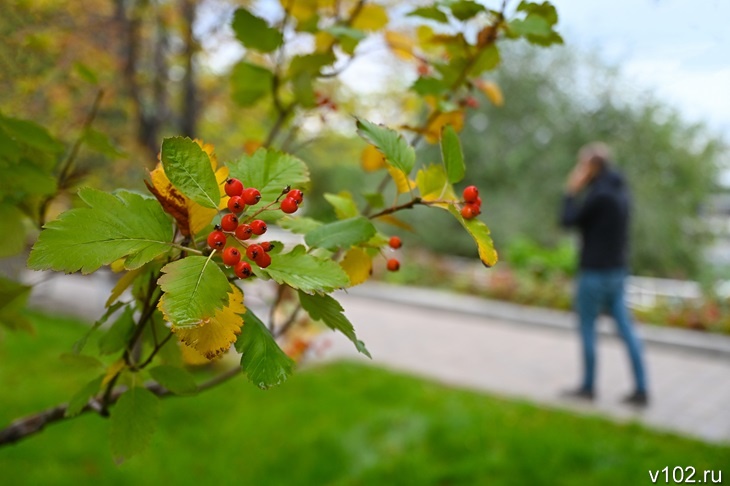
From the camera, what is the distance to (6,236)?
996 mm

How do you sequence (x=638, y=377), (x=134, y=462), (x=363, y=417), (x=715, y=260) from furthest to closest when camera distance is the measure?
(x=715, y=260) < (x=638, y=377) < (x=363, y=417) < (x=134, y=462)

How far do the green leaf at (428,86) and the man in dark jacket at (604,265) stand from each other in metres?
3.99

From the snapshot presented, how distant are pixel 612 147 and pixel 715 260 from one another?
8.75 feet

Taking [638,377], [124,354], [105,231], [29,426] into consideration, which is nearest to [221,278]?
[105,231]

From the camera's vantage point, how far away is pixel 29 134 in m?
1.06

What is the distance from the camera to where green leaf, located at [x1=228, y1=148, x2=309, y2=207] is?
76 centimetres

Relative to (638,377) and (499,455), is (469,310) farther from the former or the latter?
(499,455)

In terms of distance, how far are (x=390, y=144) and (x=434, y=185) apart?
9cm

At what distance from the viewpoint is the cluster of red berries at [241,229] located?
0.65m

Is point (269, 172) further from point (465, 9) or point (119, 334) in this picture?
point (465, 9)

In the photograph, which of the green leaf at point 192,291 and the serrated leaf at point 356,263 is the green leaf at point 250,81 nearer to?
the serrated leaf at point 356,263

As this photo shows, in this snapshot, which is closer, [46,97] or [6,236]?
[6,236]

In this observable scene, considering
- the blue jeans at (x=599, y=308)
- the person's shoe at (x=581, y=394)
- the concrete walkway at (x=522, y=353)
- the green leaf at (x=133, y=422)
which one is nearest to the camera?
the green leaf at (x=133, y=422)

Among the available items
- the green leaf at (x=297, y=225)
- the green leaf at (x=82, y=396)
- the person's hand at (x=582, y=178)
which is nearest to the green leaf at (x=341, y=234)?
the green leaf at (x=297, y=225)
